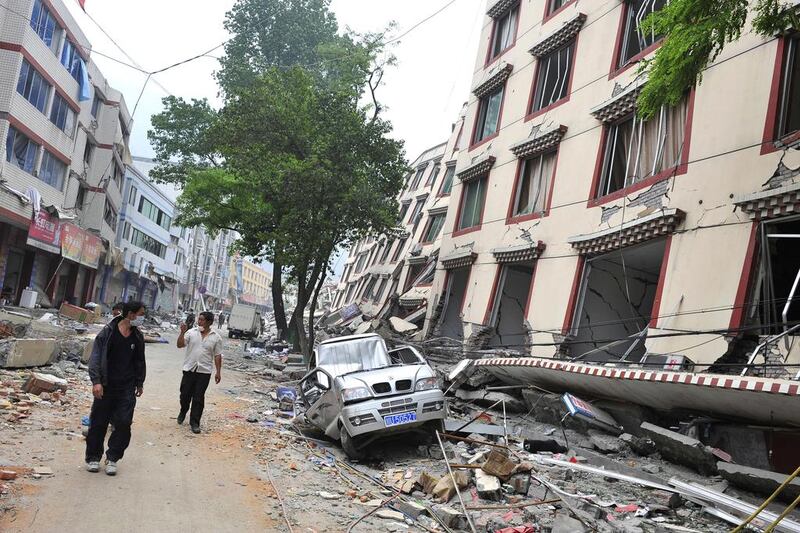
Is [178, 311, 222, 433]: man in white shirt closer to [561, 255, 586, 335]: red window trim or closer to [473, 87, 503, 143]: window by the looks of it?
[561, 255, 586, 335]: red window trim

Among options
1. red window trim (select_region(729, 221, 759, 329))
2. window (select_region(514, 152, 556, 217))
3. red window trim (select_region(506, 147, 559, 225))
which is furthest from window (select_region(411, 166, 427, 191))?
red window trim (select_region(729, 221, 759, 329))

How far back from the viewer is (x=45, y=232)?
80.3 ft

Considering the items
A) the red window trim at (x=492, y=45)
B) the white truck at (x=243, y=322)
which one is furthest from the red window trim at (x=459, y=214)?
the white truck at (x=243, y=322)

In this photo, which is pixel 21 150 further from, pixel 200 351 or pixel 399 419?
pixel 399 419

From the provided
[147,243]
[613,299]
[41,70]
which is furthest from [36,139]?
[147,243]

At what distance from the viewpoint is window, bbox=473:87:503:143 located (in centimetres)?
1875

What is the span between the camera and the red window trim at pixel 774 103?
9.05 m

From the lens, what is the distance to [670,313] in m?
10.2

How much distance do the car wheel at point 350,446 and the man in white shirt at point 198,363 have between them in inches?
82.0

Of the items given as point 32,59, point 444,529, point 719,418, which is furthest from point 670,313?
point 32,59

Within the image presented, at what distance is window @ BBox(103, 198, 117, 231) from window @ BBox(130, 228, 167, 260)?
4.11 metres

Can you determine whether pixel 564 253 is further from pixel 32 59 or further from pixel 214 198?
pixel 32 59

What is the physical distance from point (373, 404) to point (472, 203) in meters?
11.6

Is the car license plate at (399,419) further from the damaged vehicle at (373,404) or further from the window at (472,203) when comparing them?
the window at (472,203)
